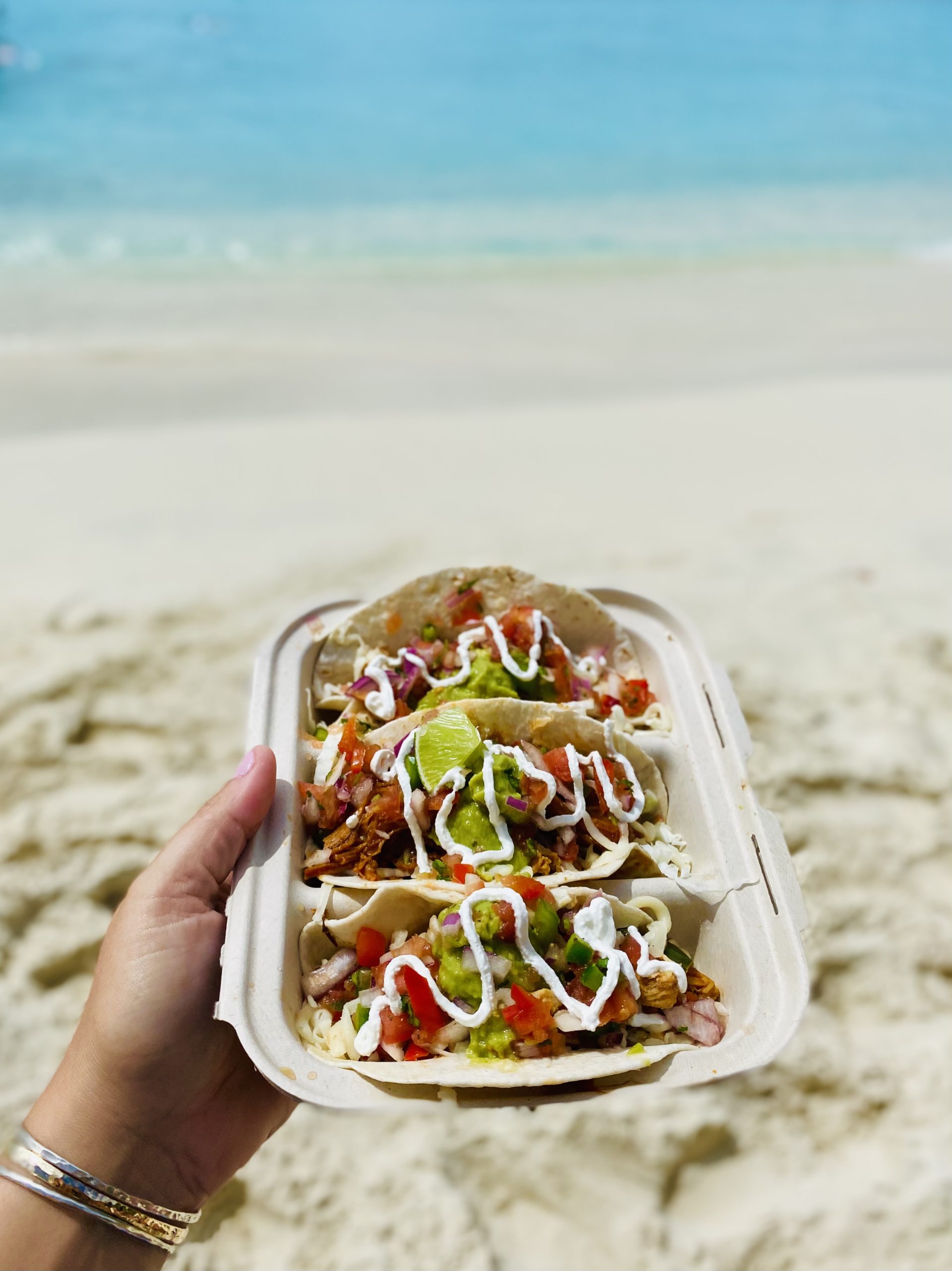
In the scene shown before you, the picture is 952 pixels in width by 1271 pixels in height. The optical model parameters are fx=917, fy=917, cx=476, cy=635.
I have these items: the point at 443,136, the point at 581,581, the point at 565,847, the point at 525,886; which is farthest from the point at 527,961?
the point at 443,136

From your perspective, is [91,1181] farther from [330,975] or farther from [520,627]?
[520,627]

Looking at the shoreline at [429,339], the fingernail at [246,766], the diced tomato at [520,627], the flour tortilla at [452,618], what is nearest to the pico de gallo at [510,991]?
the fingernail at [246,766]

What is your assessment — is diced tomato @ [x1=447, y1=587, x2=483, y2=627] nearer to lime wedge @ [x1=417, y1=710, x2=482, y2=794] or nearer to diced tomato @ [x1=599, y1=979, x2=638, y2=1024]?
lime wedge @ [x1=417, y1=710, x2=482, y2=794]

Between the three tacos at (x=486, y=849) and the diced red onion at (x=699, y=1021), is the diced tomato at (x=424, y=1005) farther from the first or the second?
the diced red onion at (x=699, y=1021)

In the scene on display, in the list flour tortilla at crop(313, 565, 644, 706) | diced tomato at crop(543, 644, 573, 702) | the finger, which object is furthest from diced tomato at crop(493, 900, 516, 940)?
flour tortilla at crop(313, 565, 644, 706)

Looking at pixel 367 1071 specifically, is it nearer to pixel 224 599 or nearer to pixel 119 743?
pixel 119 743

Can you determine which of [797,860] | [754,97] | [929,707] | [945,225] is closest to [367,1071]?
[797,860]
